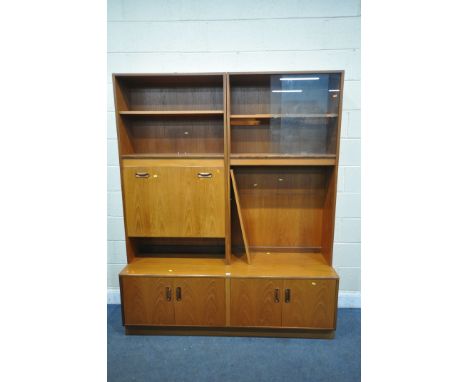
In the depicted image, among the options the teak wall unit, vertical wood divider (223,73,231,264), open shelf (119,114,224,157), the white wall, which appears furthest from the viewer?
open shelf (119,114,224,157)

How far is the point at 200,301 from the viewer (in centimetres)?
211

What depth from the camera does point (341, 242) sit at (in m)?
2.51

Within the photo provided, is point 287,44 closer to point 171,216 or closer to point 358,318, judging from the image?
point 171,216

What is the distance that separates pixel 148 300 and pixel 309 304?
1331 millimetres

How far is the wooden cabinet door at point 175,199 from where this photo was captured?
210 cm

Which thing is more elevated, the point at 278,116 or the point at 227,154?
the point at 278,116

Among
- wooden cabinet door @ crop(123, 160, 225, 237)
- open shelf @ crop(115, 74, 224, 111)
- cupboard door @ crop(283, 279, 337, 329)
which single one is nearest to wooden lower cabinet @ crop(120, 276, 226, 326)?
wooden cabinet door @ crop(123, 160, 225, 237)

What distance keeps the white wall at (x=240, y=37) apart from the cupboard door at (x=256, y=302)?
148cm

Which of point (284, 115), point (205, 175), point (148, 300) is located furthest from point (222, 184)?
point (148, 300)

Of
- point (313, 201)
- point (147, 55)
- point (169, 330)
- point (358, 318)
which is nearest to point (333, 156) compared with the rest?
point (313, 201)

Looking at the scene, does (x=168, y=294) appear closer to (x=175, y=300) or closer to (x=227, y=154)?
(x=175, y=300)

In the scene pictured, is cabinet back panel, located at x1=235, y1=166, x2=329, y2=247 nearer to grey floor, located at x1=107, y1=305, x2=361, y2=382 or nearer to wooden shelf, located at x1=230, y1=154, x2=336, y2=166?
wooden shelf, located at x1=230, y1=154, x2=336, y2=166

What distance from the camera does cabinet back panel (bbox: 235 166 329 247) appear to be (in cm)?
234

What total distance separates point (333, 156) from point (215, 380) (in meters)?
1.87
